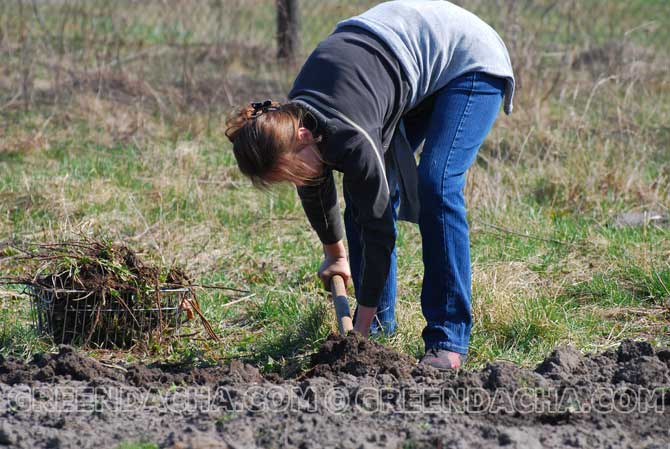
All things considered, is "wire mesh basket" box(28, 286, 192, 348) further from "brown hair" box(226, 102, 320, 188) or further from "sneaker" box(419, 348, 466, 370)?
"sneaker" box(419, 348, 466, 370)

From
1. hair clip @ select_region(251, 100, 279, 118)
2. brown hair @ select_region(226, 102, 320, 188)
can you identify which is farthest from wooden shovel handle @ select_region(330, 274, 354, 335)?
hair clip @ select_region(251, 100, 279, 118)

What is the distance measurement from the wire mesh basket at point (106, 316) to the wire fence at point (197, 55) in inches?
147

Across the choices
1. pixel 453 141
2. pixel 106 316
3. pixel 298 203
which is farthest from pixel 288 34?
pixel 453 141

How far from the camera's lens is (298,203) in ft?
20.0

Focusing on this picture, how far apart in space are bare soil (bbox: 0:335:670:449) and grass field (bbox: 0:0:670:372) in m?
0.54

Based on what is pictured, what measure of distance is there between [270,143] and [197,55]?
20.8 feet

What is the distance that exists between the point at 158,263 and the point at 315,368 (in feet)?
3.90

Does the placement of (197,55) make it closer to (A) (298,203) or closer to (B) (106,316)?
(A) (298,203)

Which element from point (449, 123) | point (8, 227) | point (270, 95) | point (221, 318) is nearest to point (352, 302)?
point (221, 318)

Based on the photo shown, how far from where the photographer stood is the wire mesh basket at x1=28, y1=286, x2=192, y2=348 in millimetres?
3830

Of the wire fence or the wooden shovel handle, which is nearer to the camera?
the wooden shovel handle

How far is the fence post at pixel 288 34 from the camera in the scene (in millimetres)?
8438

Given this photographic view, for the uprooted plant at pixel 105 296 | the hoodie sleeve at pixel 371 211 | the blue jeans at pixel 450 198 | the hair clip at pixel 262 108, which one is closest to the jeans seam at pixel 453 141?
the blue jeans at pixel 450 198

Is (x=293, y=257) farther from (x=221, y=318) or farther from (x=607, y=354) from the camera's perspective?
(x=607, y=354)
